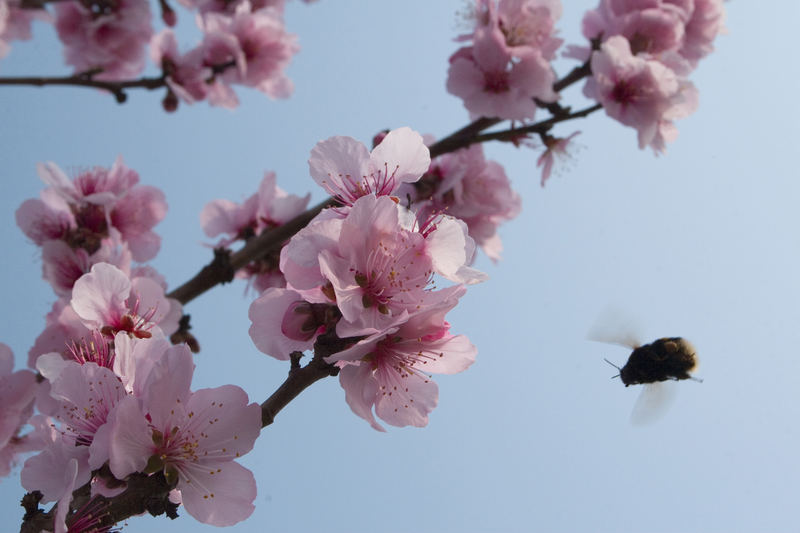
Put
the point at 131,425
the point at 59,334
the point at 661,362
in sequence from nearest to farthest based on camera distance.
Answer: the point at 131,425, the point at 661,362, the point at 59,334

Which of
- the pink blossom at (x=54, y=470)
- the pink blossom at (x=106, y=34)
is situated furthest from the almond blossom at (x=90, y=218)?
the pink blossom at (x=54, y=470)

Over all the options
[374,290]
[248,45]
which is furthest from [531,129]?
[248,45]

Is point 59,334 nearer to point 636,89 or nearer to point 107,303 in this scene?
point 107,303

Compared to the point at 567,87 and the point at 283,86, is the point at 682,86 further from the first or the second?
the point at 283,86

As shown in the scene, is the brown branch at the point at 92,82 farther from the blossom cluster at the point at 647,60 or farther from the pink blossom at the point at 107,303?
the blossom cluster at the point at 647,60

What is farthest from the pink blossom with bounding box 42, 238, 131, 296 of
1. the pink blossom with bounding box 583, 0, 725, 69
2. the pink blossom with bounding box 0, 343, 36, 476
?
the pink blossom with bounding box 583, 0, 725, 69

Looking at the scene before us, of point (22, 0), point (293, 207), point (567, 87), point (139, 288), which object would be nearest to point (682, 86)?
point (567, 87)

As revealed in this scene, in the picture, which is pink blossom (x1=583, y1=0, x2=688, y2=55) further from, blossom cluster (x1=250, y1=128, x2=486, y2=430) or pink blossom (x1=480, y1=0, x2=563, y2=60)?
blossom cluster (x1=250, y1=128, x2=486, y2=430)
